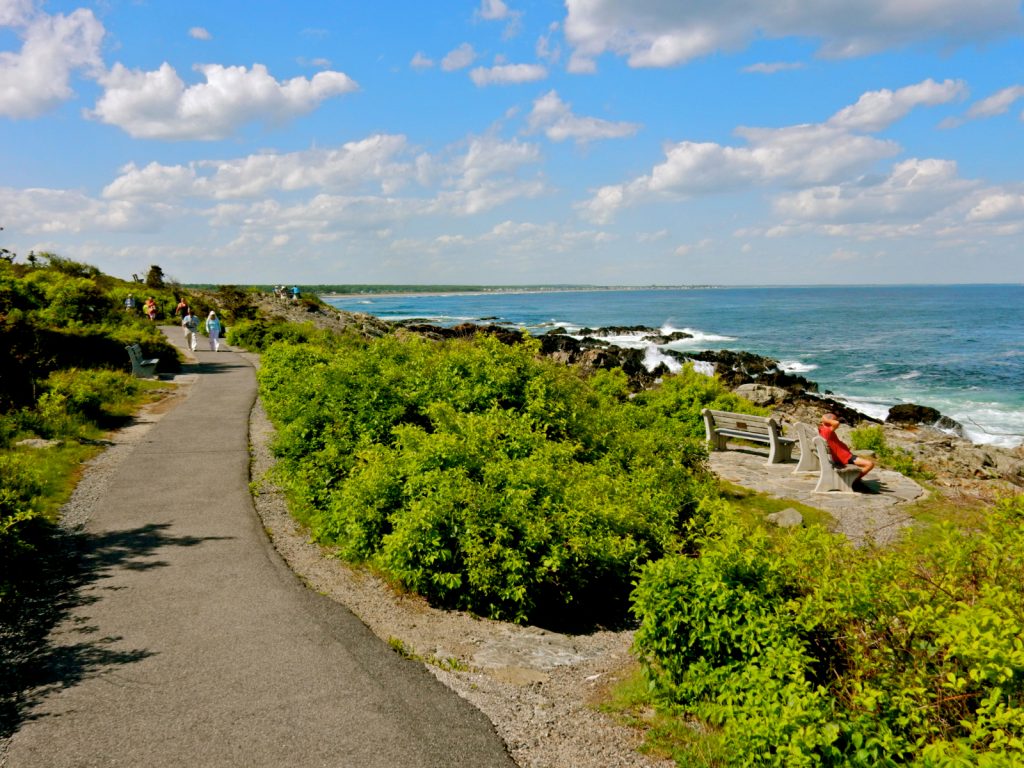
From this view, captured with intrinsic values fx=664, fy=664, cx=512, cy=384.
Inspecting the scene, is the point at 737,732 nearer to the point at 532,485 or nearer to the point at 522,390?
the point at 532,485

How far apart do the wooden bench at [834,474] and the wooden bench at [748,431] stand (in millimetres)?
2117

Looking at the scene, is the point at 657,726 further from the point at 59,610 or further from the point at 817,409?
the point at 817,409

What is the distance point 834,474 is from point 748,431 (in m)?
2.94

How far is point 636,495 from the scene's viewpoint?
8.19m

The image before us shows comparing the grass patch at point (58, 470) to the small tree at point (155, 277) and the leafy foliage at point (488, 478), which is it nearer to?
the leafy foliage at point (488, 478)

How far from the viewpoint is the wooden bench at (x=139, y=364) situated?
20.3 m

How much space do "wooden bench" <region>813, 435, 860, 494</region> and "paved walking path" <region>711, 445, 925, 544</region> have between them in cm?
16

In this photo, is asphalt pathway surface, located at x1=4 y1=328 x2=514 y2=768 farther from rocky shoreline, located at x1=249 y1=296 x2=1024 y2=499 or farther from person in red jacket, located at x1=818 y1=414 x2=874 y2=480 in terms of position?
person in red jacket, located at x1=818 y1=414 x2=874 y2=480

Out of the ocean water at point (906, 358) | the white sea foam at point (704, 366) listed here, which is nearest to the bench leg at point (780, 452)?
the ocean water at point (906, 358)

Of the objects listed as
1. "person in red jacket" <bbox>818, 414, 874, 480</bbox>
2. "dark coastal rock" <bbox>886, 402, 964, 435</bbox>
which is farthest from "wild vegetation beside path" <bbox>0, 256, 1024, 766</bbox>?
"dark coastal rock" <bbox>886, 402, 964, 435</bbox>

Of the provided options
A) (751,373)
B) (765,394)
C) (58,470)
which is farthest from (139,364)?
(751,373)

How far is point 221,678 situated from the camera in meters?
5.50

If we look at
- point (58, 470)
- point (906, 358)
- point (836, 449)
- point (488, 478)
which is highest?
point (488, 478)

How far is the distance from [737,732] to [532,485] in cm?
350
